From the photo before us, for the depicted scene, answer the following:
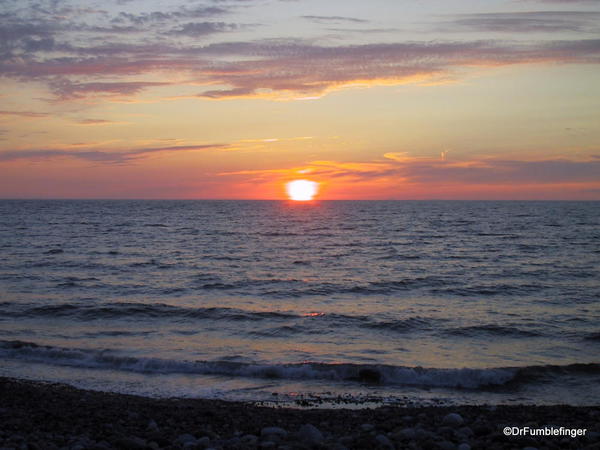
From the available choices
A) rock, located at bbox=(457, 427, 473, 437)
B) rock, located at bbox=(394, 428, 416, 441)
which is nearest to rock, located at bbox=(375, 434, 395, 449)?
rock, located at bbox=(394, 428, 416, 441)

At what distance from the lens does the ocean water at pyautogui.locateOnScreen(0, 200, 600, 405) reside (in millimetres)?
12359

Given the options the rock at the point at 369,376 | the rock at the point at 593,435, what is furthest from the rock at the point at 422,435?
the rock at the point at 369,376

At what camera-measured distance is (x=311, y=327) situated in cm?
1711

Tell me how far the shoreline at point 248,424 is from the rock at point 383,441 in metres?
0.02

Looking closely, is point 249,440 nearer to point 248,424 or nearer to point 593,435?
point 248,424

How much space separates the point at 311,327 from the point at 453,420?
28.5 ft

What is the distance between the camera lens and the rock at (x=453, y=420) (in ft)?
28.3

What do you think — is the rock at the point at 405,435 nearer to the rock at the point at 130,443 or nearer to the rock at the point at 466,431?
the rock at the point at 466,431

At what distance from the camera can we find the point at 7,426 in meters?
8.17

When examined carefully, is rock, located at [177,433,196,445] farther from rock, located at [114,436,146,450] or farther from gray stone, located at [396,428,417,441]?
gray stone, located at [396,428,417,441]

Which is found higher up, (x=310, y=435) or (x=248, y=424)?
(x=310, y=435)

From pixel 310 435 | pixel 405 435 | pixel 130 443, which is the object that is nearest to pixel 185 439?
pixel 130 443

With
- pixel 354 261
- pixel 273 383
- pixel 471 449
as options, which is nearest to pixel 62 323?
pixel 273 383

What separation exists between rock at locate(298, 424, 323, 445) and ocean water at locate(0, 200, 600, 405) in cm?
324
